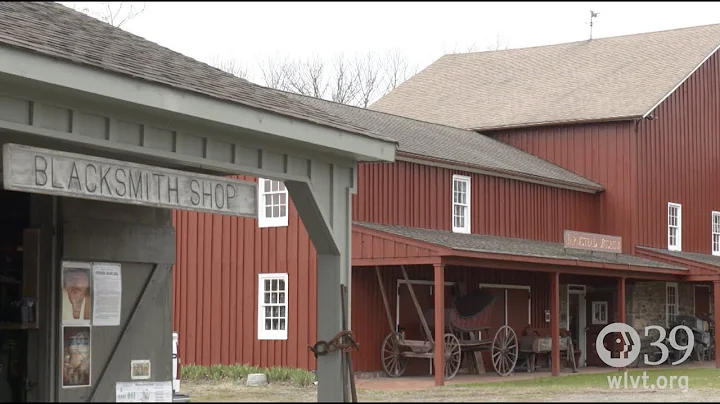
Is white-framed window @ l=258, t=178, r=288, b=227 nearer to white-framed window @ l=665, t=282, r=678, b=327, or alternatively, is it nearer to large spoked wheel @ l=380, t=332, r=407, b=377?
large spoked wheel @ l=380, t=332, r=407, b=377

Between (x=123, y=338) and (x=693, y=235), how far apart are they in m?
23.0

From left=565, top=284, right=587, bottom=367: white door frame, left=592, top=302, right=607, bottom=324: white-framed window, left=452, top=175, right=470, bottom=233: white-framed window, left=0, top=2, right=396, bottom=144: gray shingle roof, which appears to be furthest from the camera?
left=592, top=302, right=607, bottom=324: white-framed window

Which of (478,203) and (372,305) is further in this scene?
(478,203)

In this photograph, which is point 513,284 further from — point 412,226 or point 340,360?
point 340,360

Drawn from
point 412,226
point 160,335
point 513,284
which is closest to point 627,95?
point 513,284

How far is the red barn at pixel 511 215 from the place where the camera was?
23.7 m

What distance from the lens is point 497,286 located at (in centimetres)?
2734

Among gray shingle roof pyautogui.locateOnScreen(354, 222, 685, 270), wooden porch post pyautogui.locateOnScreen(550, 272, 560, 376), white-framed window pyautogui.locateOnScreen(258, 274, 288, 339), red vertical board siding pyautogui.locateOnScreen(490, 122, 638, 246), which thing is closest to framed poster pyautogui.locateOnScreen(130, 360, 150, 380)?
gray shingle roof pyautogui.locateOnScreen(354, 222, 685, 270)

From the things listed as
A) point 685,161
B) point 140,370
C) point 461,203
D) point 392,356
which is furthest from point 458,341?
point 685,161

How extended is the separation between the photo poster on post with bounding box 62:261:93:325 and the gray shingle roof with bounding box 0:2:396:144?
2731 mm

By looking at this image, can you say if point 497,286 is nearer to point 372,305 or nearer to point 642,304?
point 372,305

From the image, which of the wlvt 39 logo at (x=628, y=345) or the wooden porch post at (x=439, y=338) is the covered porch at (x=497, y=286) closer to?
the wooden porch post at (x=439, y=338)

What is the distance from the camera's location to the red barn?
23.7m

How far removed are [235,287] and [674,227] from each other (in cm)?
1448
